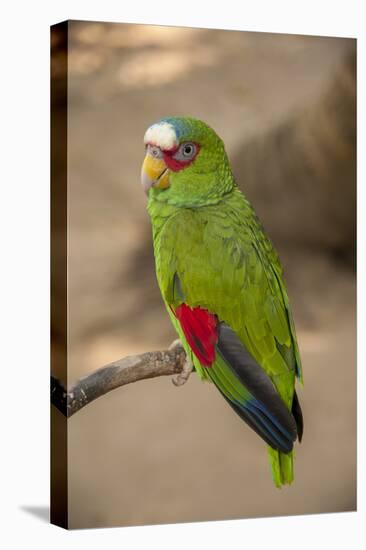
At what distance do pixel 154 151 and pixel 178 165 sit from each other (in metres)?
0.13

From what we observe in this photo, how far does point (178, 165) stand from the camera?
15.9ft

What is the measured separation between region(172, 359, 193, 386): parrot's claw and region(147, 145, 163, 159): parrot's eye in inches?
36.1

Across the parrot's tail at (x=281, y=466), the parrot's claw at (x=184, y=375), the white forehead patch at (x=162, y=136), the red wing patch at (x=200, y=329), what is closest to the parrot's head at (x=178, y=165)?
the white forehead patch at (x=162, y=136)

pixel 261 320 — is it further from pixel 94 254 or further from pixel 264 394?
pixel 94 254

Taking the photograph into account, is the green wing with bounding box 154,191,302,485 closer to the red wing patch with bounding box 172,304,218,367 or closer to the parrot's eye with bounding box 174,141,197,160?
the red wing patch with bounding box 172,304,218,367

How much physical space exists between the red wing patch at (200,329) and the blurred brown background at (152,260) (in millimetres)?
105

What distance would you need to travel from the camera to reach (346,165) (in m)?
5.36

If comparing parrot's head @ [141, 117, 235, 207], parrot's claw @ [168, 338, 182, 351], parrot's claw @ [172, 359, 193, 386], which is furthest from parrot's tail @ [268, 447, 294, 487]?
parrot's head @ [141, 117, 235, 207]

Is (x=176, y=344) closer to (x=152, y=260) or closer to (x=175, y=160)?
(x=152, y=260)

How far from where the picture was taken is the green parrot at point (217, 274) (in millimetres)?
4867

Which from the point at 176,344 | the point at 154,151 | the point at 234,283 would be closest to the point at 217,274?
the point at 234,283

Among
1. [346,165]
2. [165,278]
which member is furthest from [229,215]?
[346,165]

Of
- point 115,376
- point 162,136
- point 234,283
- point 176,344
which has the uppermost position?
→ point 162,136

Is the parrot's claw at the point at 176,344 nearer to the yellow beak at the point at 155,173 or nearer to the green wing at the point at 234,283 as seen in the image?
the green wing at the point at 234,283
